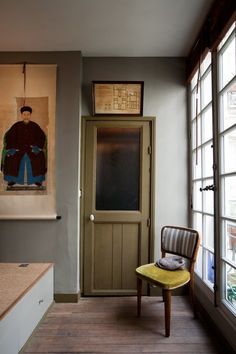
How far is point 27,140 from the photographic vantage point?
2.80 metres

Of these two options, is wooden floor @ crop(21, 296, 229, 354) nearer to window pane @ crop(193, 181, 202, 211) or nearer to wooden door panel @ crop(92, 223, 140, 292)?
wooden door panel @ crop(92, 223, 140, 292)

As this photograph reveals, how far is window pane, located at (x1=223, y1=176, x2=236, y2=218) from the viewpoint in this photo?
191 cm

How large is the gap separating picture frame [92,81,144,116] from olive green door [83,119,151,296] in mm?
120

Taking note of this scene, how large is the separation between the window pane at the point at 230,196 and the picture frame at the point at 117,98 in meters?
1.33

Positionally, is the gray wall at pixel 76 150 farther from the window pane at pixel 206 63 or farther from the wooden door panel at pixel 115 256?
the window pane at pixel 206 63

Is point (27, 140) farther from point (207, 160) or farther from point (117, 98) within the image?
point (207, 160)

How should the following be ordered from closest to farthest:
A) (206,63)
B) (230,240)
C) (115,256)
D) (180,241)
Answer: (230,240) → (206,63) → (180,241) → (115,256)

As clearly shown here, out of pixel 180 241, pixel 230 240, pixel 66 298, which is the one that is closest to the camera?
pixel 230 240

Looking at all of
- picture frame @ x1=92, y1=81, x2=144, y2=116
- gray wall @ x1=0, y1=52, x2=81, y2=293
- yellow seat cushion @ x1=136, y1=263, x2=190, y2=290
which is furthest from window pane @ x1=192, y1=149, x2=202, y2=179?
gray wall @ x1=0, y1=52, x2=81, y2=293

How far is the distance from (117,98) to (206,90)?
95 centimetres

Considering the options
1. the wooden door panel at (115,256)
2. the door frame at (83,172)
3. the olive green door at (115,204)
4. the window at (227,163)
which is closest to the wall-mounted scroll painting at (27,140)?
the door frame at (83,172)

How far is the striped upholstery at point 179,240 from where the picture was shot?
246 cm

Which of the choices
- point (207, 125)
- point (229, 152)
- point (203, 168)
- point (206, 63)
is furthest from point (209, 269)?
point (206, 63)

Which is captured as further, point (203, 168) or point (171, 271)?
point (203, 168)
